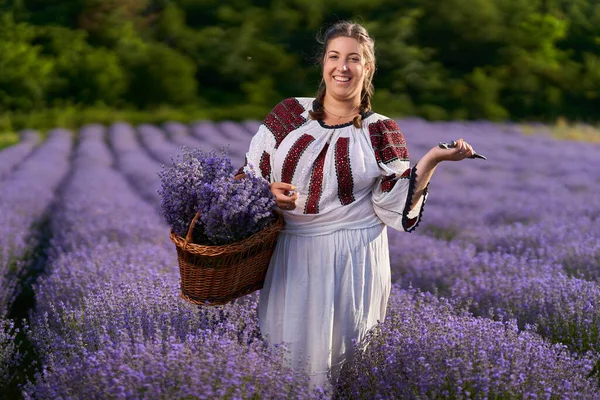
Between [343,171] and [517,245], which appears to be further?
[517,245]

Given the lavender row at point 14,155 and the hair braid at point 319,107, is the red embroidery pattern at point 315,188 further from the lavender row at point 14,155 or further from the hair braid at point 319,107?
the lavender row at point 14,155

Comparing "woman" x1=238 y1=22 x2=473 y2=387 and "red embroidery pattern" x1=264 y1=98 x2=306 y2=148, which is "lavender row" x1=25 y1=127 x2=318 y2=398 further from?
"red embroidery pattern" x1=264 y1=98 x2=306 y2=148

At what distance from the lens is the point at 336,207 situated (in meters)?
A: 2.35

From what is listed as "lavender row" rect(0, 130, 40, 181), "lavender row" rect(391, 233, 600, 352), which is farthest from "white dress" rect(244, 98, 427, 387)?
"lavender row" rect(0, 130, 40, 181)

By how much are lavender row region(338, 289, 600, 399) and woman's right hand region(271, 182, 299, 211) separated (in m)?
0.52

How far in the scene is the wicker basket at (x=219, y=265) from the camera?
2.13 metres

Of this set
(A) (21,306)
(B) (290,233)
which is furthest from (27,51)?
(B) (290,233)

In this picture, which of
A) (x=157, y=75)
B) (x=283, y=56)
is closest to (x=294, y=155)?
(x=157, y=75)

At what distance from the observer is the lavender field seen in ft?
6.67

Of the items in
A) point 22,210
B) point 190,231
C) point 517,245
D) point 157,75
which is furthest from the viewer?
point 157,75

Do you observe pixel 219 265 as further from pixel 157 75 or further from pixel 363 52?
pixel 157 75

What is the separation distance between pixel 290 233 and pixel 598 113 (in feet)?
61.0

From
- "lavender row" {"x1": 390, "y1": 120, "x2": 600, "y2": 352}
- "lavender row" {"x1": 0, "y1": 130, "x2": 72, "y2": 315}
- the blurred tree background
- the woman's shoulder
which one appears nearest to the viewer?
the woman's shoulder

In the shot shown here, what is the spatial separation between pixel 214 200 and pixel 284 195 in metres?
0.24
